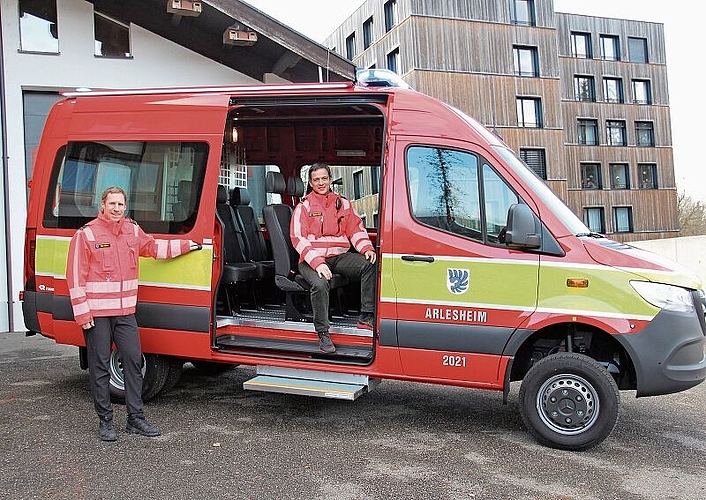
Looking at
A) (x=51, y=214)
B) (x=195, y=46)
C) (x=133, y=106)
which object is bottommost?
(x=51, y=214)

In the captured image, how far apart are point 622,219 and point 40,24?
114ft

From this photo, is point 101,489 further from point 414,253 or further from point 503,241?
point 503,241

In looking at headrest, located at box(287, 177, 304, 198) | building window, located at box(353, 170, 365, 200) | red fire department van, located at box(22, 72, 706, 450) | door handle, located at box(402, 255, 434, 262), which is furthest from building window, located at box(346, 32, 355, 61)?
door handle, located at box(402, 255, 434, 262)

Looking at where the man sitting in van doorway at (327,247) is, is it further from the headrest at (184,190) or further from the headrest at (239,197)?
the headrest at (239,197)

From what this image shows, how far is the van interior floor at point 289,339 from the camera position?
593 cm

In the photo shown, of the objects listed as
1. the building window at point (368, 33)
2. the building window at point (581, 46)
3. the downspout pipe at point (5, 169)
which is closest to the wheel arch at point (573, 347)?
the downspout pipe at point (5, 169)

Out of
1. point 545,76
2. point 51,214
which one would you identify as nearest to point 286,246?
point 51,214

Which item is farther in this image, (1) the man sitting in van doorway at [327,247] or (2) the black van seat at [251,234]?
(2) the black van seat at [251,234]

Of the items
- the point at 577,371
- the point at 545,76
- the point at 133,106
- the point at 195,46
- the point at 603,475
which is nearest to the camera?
the point at 603,475

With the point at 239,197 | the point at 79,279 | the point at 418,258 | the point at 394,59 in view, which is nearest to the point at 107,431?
the point at 79,279

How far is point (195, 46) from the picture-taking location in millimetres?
11562

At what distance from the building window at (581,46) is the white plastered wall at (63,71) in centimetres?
3276

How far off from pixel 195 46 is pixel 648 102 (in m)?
36.2

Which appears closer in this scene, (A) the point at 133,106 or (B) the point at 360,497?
(B) the point at 360,497
